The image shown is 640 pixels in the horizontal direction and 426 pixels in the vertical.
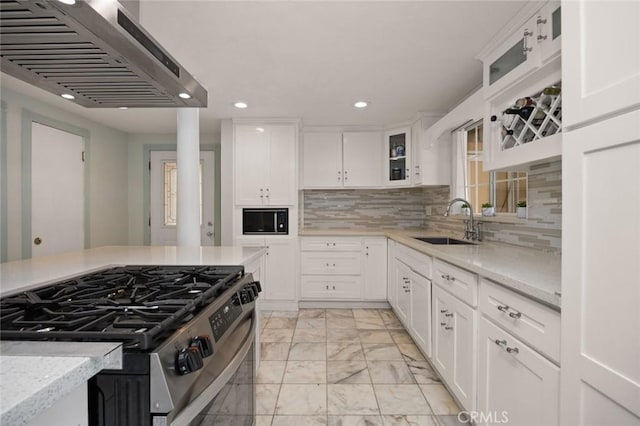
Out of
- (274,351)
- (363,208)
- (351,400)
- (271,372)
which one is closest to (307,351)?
(274,351)

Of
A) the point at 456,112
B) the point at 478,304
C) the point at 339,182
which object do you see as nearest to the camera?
the point at 478,304

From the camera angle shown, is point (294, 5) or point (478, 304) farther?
point (294, 5)

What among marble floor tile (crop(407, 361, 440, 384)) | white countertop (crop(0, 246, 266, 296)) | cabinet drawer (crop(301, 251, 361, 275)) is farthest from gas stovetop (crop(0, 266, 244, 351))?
cabinet drawer (crop(301, 251, 361, 275))

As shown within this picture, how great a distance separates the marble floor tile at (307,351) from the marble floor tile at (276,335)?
0.53ft

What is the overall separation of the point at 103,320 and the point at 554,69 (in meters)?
2.00

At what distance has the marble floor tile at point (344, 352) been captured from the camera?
2.45 m

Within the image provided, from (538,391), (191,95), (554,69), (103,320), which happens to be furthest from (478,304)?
(191,95)

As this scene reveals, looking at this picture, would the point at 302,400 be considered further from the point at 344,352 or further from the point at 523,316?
the point at 523,316

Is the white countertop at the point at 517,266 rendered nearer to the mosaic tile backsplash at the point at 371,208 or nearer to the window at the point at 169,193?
the mosaic tile backsplash at the point at 371,208

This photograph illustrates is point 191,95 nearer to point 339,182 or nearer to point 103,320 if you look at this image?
point 103,320

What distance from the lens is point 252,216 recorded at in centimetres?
369

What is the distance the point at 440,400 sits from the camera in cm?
191

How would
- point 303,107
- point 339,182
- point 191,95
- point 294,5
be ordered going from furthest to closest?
point 339,182
point 303,107
point 294,5
point 191,95

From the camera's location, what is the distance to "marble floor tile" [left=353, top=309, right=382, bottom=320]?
3449 mm
